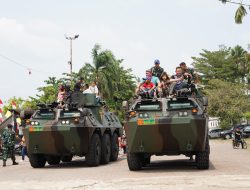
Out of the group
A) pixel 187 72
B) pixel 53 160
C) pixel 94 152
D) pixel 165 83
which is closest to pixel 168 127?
pixel 165 83

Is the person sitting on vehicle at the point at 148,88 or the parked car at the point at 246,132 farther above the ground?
the person sitting on vehicle at the point at 148,88

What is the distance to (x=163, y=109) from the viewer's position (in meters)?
12.8

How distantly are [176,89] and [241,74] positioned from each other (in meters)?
63.4

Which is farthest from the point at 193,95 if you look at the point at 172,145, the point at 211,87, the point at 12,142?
the point at 211,87

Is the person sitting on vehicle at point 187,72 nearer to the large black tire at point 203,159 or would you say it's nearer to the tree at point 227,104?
the large black tire at point 203,159

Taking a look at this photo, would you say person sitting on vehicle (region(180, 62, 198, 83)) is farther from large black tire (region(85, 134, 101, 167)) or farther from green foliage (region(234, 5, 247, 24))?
green foliage (region(234, 5, 247, 24))

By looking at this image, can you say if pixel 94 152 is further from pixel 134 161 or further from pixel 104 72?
pixel 104 72

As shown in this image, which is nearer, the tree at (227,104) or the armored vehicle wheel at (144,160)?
the armored vehicle wheel at (144,160)

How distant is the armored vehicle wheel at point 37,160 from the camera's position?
16078mm

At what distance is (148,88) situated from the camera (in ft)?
46.8

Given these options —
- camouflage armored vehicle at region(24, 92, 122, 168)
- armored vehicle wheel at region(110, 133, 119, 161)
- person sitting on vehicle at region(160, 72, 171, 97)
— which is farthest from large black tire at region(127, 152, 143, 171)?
armored vehicle wheel at region(110, 133, 119, 161)

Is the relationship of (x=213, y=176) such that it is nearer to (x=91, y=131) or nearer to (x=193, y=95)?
(x=193, y=95)

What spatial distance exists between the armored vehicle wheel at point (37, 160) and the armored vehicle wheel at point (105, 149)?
206cm

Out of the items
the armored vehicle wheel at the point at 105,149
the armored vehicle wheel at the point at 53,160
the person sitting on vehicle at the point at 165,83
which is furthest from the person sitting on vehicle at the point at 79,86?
the person sitting on vehicle at the point at 165,83
